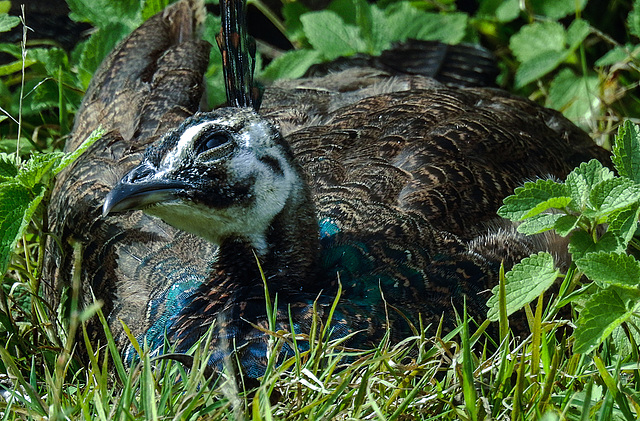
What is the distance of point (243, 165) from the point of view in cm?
270

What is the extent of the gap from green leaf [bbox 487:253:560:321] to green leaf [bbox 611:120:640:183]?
360 mm

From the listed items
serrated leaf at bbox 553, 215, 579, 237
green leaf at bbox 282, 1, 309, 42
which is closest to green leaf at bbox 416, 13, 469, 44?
green leaf at bbox 282, 1, 309, 42

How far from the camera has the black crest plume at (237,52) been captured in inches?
126

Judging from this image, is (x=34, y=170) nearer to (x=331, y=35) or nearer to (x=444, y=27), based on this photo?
(x=331, y=35)

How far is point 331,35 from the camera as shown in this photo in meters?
4.87

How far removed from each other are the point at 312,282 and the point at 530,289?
0.68 metres

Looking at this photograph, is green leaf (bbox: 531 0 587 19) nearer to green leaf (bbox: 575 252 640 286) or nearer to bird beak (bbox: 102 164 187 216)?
green leaf (bbox: 575 252 640 286)

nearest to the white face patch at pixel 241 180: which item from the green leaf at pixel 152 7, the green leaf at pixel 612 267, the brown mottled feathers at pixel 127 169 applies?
the brown mottled feathers at pixel 127 169

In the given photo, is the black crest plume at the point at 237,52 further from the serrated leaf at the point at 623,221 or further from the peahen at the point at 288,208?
the serrated leaf at the point at 623,221

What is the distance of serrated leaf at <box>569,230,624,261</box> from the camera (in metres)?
2.46

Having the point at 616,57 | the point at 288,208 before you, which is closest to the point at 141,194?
the point at 288,208

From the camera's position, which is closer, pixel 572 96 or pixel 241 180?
pixel 241 180

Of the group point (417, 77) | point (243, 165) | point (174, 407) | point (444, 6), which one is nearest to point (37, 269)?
point (243, 165)

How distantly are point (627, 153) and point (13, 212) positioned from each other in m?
1.87
